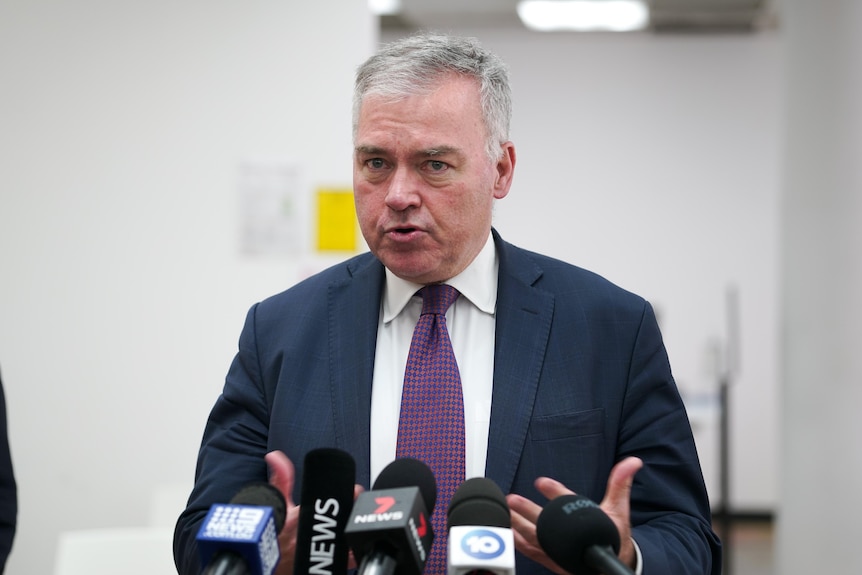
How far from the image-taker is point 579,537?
108cm

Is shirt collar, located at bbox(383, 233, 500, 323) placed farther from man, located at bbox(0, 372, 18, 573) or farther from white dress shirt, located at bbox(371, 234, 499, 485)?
man, located at bbox(0, 372, 18, 573)

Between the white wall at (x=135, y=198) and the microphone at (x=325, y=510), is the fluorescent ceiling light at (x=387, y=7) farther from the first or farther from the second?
the microphone at (x=325, y=510)

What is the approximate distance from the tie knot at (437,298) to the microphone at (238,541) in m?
0.73

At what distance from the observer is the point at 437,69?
63.6 inches

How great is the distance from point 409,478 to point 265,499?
0.17 meters

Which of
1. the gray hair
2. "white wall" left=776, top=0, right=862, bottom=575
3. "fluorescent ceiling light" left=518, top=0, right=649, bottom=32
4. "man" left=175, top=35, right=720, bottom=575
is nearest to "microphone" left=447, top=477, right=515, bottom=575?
"man" left=175, top=35, right=720, bottom=575

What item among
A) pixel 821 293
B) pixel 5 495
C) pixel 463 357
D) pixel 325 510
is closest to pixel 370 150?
pixel 463 357

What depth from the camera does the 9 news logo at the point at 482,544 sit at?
988 millimetres

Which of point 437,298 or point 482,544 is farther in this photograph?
point 437,298

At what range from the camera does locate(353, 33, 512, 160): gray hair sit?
1.60m

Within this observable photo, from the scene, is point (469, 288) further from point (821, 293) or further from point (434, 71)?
point (821, 293)

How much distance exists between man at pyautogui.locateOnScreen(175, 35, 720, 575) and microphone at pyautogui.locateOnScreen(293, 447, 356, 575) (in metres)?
0.48

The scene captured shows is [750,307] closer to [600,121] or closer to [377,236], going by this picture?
[600,121]

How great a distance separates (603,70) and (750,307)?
2.24 meters
